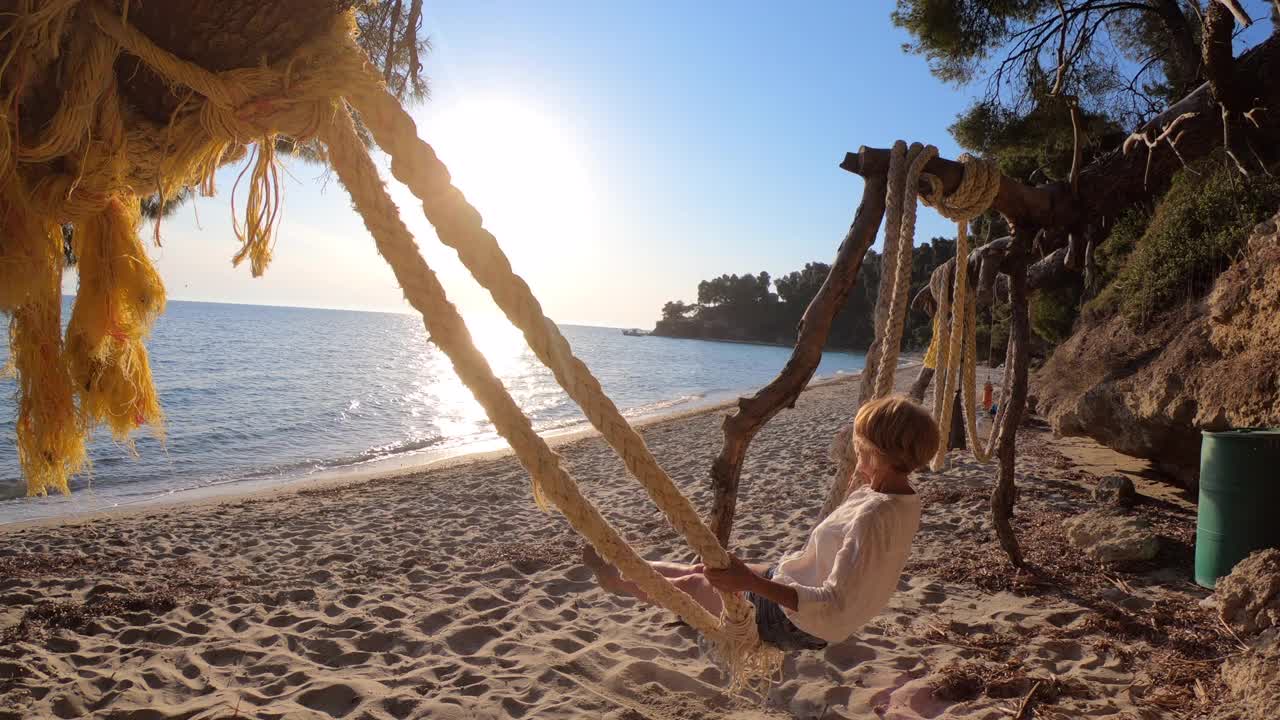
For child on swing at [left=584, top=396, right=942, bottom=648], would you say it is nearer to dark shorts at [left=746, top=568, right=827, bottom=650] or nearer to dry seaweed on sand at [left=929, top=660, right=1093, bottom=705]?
dark shorts at [left=746, top=568, right=827, bottom=650]

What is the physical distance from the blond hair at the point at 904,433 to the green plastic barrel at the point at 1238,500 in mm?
2504

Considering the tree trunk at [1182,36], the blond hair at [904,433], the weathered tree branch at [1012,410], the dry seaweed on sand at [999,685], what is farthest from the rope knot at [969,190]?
the tree trunk at [1182,36]

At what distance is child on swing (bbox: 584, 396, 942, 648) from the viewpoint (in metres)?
1.84

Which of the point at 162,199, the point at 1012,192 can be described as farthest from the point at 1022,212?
the point at 162,199

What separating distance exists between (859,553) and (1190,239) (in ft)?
17.1

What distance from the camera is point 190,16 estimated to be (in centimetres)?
117

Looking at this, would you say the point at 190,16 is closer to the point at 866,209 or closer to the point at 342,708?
the point at 866,209

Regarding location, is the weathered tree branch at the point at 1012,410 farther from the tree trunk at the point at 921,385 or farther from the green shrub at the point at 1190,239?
the green shrub at the point at 1190,239

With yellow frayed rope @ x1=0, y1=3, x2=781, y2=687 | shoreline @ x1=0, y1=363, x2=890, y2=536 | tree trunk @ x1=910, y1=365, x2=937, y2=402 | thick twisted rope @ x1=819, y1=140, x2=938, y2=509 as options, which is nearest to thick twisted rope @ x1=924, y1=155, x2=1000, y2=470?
thick twisted rope @ x1=819, y1=140, x2=938, y2=509

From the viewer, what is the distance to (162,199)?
4.60 feet

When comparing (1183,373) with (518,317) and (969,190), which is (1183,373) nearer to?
(969,190)

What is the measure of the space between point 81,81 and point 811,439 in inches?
400

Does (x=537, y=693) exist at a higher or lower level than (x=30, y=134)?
lower

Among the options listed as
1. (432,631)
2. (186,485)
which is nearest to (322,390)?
(186,485)
